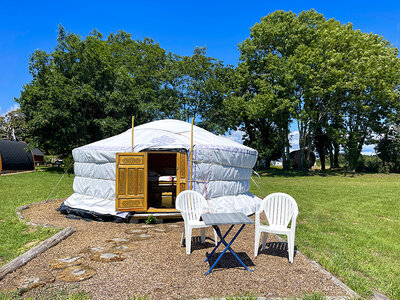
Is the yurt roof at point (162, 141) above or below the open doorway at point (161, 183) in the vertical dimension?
above

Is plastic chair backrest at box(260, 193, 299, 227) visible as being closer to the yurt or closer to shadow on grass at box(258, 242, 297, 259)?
shadow on grass at box(258, 242, 297, 259)

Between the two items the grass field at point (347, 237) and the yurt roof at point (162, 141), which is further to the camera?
the yurt roof at point (162, 141)

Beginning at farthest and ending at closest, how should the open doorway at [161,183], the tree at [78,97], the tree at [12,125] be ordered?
the tree at [12,125] → the tree at [78,97] → the open doorway at [161,183]

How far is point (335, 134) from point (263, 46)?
7.72m

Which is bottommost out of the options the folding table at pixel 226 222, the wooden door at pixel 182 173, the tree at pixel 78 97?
the folding table at pixel 226 222

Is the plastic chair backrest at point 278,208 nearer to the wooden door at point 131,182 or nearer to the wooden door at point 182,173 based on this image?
the wooden door at point 182,173

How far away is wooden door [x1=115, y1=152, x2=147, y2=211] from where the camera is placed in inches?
212

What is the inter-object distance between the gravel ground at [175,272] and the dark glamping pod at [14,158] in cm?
1610

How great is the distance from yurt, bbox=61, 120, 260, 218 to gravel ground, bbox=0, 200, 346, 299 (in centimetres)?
125

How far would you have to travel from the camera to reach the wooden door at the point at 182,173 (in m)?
5.58

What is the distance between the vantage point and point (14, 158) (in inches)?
Answer: 685

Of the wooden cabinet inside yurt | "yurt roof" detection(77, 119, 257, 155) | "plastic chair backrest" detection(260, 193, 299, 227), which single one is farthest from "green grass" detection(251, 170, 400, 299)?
the wooden cabinet inside yurt

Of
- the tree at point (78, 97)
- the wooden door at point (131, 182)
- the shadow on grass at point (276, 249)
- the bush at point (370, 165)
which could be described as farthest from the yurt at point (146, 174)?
the bush at point (370, 165)

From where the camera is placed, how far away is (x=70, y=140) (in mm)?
16094
